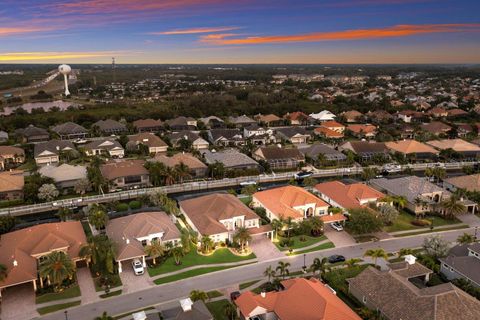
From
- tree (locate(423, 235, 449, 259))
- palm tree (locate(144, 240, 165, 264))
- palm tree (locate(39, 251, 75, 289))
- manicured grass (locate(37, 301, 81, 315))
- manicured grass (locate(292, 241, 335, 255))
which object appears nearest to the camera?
manicured grass (locate(37, 301, 81, 315))

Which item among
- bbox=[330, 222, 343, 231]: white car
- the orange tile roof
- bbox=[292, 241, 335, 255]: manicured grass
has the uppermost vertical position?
the orange tile roof

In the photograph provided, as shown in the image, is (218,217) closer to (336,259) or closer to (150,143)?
(336,259)

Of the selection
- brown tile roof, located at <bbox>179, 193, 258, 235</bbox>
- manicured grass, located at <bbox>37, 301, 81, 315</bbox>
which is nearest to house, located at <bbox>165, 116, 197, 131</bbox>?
brown tile roof, located at <bbox>179, 193, 258, 235</bbox>

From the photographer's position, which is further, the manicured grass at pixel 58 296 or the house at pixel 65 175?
the house at pixel 65 175

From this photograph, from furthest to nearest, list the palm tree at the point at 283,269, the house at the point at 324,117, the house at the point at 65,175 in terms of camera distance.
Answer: the house at the point at 324,117 < the house at the point at 65,175 < the palm tree at the point at 283,269

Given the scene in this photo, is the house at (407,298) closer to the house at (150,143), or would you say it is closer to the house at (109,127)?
the house at (150,143)

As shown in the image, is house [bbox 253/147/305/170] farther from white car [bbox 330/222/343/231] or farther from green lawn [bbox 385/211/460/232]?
white car [bbox 330/222/343/231]

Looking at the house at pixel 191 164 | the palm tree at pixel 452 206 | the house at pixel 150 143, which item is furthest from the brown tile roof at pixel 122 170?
the palm tree at pixel 452 206

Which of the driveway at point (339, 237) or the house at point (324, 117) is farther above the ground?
the house at point (324, 117)
